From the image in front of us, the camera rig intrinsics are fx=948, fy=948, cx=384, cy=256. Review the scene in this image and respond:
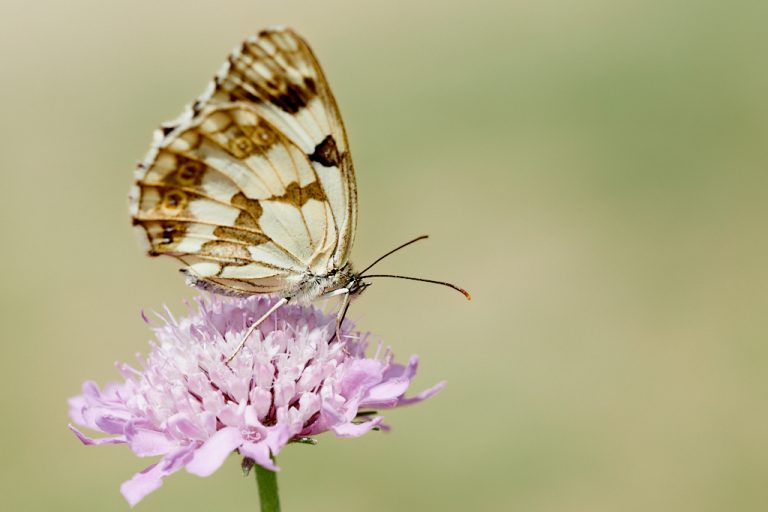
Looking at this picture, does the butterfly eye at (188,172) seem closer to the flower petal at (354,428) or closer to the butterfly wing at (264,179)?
the butterfly wing at (264,179)

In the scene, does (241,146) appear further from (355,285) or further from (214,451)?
(214,451)

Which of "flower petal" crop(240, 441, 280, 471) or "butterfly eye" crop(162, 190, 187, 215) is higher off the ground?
"butterfly eye" crop(162, 190, 187, 215)

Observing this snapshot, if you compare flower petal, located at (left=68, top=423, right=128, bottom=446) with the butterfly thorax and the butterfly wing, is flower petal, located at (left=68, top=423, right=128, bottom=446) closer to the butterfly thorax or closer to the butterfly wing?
the butterfly wing

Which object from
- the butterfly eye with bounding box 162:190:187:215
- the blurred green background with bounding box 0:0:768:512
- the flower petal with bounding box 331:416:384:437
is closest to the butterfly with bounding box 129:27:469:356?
the butterfly eye with bounding box 162:190:187:215

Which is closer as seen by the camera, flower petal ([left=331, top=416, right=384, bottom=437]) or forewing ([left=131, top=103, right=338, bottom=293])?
flower petal ([left=331, top=416, right=384, bottom=437])

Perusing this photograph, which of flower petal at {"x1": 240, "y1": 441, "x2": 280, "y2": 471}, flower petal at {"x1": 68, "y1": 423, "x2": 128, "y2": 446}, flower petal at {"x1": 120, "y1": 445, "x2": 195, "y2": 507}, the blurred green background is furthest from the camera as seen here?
the blurred green background

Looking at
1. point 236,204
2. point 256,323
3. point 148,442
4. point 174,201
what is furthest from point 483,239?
point 148,442

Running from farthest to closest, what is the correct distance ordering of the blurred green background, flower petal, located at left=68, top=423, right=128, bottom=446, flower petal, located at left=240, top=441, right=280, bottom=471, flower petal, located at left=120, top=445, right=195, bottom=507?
the blurred green background → flower petal, located at left=68, top=423, right=128, bottom=446 → flower petal, located at left=120, top=445, right=195, bottom=507 → flower petal, located at left=240, top=441, right=280, bottom=471

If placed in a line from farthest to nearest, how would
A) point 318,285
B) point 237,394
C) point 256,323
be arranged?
point 318,285, point 256,323, point 237,394
